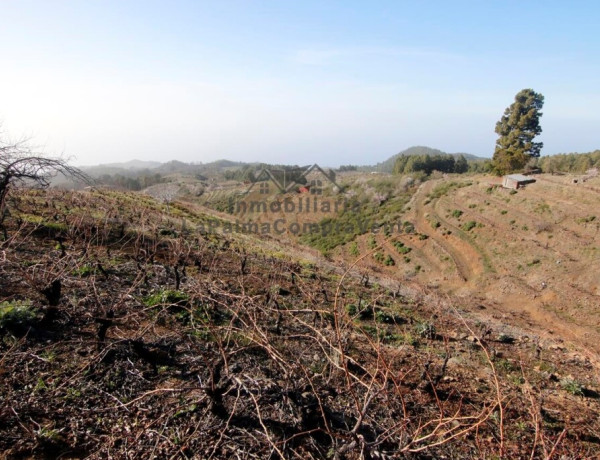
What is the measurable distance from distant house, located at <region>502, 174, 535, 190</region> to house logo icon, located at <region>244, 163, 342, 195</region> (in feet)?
83.5

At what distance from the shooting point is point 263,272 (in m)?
15.4

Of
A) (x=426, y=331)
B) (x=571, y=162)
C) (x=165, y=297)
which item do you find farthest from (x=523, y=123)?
(x=165, y=297)

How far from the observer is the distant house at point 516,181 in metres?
31.1

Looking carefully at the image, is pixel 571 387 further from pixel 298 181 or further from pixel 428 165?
pixel 428 165

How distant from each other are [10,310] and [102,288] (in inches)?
97.8

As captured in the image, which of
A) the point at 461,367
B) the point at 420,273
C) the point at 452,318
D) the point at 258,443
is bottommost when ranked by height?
the point at 420,273

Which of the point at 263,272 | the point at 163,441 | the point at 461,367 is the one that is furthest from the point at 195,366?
the point at 263,272

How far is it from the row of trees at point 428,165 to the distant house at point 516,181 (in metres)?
26.8

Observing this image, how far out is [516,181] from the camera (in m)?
31.2

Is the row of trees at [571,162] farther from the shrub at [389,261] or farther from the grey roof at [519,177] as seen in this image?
the shrub at [389,261]

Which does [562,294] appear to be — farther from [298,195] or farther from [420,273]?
[298,195]

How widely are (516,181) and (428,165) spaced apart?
31.3m

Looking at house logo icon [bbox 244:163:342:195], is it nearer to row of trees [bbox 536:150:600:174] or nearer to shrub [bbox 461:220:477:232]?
shrub [bbox 461:220:477:232]

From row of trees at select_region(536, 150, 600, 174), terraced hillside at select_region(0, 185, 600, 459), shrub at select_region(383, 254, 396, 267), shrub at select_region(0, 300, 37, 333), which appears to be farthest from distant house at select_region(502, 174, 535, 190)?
shrub at select_region(0, 300, 37, 333)
